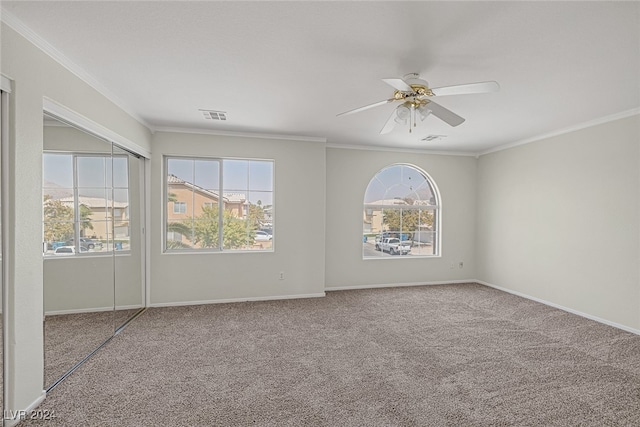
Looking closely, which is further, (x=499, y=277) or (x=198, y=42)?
(x=499, y=277)

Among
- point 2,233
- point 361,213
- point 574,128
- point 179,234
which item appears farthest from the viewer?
point 361,213

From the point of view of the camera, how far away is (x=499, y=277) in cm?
552

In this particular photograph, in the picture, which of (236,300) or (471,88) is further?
(236,300)

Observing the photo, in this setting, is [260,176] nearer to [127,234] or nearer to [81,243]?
[127,234]

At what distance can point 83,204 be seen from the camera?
2715 mm

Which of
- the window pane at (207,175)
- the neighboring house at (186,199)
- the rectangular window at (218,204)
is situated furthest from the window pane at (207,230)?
the window pane at (207,175)

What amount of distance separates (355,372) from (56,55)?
3.37 meters

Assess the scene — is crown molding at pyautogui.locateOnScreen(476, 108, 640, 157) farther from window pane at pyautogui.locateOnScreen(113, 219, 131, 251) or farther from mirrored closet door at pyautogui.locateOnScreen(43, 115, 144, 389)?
window pane at pyautogui.locateOnScreen(113, 219, 131, 251)

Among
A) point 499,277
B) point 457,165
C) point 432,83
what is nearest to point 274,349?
point 432,83

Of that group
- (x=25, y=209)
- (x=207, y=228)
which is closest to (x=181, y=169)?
(x=207, y=228)

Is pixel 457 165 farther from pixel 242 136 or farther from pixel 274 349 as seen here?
pixel 274 349

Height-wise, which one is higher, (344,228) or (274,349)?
(344,228)

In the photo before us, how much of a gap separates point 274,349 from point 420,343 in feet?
4.89

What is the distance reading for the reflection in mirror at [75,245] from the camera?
7.69 feet
